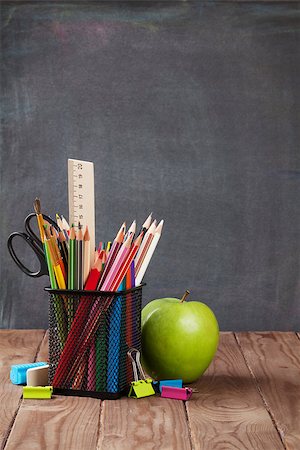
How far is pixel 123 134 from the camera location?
1.98m

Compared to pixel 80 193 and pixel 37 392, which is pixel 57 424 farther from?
pixel 80 193

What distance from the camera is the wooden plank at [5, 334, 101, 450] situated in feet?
3.51

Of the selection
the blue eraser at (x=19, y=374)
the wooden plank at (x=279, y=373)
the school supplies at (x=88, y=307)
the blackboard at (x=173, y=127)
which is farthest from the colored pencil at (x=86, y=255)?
the blackboard at (x=173, y=127)

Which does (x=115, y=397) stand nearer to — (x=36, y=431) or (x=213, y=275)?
(x=36, y=431)

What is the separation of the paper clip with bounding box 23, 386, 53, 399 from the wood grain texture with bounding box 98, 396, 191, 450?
9 centimetres

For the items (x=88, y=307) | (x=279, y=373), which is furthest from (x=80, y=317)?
(x=279, y=373)

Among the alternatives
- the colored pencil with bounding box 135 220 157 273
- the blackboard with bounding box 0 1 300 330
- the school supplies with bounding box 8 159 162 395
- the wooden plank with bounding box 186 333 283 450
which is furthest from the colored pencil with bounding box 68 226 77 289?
the blackboard with bounding box 0 1 300 330

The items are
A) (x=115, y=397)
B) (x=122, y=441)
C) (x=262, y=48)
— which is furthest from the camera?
(x=262, y=48)

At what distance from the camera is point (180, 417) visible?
3.90 feet

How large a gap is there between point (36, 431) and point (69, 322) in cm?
21

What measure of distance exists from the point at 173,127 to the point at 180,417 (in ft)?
3.06

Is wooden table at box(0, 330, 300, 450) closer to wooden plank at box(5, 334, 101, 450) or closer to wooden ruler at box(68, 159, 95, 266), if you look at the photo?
wooden plank at box(5, 334, 101, 450)

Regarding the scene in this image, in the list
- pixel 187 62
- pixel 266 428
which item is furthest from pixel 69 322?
pixel 187 62

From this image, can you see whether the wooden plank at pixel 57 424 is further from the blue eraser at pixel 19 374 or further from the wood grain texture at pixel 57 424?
the blue eraser at pixel 19 374
